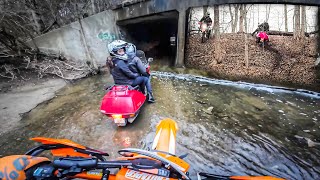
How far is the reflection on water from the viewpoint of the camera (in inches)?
187

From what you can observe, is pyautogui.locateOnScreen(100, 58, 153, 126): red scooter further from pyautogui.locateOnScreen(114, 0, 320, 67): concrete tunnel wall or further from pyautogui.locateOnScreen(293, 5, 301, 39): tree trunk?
pyautogui.locateOnScreen(293, 5, 301, 39): tree trunk

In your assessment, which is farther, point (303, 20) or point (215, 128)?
point (303, 20)

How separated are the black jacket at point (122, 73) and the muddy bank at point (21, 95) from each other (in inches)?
125

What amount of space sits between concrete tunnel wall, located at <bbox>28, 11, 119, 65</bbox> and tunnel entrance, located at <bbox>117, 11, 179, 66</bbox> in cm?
94

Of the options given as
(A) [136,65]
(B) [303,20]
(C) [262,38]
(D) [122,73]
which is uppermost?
(B) [303,20]

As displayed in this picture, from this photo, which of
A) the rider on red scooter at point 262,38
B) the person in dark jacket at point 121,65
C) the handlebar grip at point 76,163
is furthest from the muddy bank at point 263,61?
the handlebar grip at point 76,163

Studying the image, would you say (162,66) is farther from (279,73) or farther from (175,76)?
(279,73)

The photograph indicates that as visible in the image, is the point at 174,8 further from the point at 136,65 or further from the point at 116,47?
the point at 116,47

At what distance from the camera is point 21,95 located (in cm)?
873

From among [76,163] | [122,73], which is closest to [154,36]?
[122,73]

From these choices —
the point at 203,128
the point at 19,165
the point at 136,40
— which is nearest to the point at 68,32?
the point at 136,40

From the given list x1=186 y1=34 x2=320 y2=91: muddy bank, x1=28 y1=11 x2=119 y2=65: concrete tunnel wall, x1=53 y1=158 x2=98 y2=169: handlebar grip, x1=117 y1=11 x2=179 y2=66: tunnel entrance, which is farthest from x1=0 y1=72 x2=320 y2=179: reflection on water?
x1=117 y1=11 x2=179 y2=66: tunnel entrance

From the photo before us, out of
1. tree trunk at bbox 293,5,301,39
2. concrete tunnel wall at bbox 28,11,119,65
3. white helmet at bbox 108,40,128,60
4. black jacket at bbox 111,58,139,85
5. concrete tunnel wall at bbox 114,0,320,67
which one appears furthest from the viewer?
tree trunk at bbox 293,5,301,39

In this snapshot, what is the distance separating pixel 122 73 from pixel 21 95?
4900 mm
